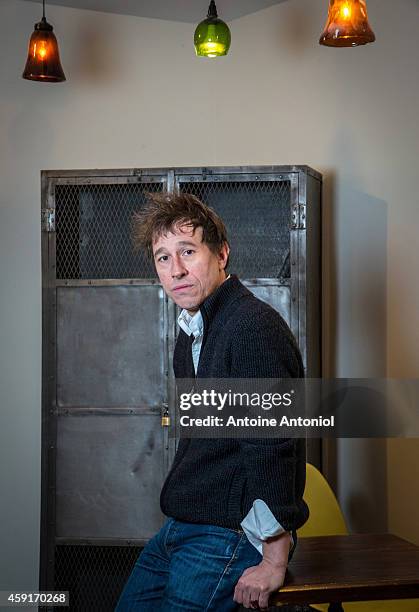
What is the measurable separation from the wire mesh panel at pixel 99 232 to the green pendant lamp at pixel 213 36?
0.63 m

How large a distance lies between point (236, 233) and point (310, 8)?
46.7 inches

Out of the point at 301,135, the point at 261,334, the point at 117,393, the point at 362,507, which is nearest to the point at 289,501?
the point at 261,334

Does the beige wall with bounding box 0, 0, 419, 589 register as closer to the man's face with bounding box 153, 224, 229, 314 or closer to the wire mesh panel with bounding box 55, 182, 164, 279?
the wire mesh panel with bounding box 55, 182, 164, 279

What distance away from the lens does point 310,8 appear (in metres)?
4.27

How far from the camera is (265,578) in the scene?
1953mm

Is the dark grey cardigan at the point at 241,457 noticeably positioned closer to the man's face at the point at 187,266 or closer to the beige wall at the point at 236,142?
the man's face at the point at 187,266

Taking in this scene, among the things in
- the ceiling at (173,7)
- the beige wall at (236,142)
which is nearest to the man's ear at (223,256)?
the beige wall at (236,142)

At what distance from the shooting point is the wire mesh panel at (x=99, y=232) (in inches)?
153

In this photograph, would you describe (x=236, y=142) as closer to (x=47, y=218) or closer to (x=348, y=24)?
(x=47, y=218)

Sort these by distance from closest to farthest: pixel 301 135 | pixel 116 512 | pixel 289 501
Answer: pixel 289 501, pixel 116 512, pixel 301 135

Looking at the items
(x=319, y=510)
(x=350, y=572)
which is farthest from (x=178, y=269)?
(x=319, y=510)

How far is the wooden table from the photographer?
216cm

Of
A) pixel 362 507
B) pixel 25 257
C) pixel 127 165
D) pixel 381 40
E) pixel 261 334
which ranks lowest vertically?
pixel 362 507

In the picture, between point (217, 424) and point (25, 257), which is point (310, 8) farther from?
point (217, 424)
